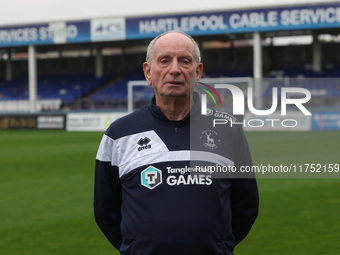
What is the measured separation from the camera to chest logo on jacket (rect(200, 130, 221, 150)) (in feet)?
9.17

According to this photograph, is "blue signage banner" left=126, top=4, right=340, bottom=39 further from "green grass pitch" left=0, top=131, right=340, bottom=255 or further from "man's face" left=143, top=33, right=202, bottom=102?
"man's face" left=143, top=33, right=202, bottom=102

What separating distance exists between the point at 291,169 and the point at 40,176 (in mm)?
8968

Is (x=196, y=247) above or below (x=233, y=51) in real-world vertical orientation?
below

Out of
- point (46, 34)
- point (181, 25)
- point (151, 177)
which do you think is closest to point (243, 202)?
point (151, 177)

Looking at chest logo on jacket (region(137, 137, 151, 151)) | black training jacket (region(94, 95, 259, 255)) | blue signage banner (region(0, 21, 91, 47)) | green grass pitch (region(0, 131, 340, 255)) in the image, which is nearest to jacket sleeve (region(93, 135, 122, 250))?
black training jacket (region(94, 95, 259, 255))

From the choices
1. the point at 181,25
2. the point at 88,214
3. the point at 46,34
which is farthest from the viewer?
the point at 46,34

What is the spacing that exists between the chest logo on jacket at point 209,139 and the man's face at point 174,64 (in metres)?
0.22

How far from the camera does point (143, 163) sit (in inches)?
109

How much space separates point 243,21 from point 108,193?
30789 mm

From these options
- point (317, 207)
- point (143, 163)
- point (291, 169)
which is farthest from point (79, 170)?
point (143, 163)

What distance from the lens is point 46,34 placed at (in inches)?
1476

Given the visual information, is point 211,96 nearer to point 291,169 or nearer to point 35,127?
point 291,169

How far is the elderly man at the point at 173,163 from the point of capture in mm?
2697

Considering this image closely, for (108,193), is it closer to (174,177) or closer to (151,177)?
(151,177)
